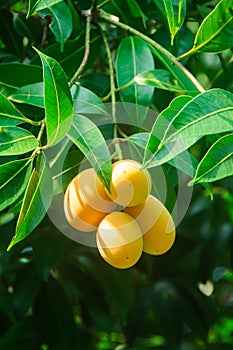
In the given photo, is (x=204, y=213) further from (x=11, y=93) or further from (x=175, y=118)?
(x=175, y=118)

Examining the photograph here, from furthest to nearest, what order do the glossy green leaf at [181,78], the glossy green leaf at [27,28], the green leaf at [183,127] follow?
the glossy green leaf at [27,28] < the glossy green leaf at [181,78] < the green leaf at [183,127]

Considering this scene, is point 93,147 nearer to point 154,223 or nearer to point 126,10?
point 154,223

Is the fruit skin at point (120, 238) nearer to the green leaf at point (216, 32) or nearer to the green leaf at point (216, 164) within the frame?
the green leaf at point (216, 164)

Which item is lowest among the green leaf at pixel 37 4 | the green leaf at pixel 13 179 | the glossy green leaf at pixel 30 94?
the green leaf at pixel 13 179

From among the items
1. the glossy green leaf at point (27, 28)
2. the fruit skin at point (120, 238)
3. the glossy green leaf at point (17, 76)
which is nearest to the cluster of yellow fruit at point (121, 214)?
the fruit skin at point (120, 238)

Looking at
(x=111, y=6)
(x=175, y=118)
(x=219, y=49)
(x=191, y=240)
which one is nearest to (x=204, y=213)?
(x=191, y=240)

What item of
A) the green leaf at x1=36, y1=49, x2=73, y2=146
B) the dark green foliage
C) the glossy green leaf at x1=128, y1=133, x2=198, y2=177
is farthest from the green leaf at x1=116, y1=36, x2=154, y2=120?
the green leaf at x1=36, y1=49, x2=73, y2=146
